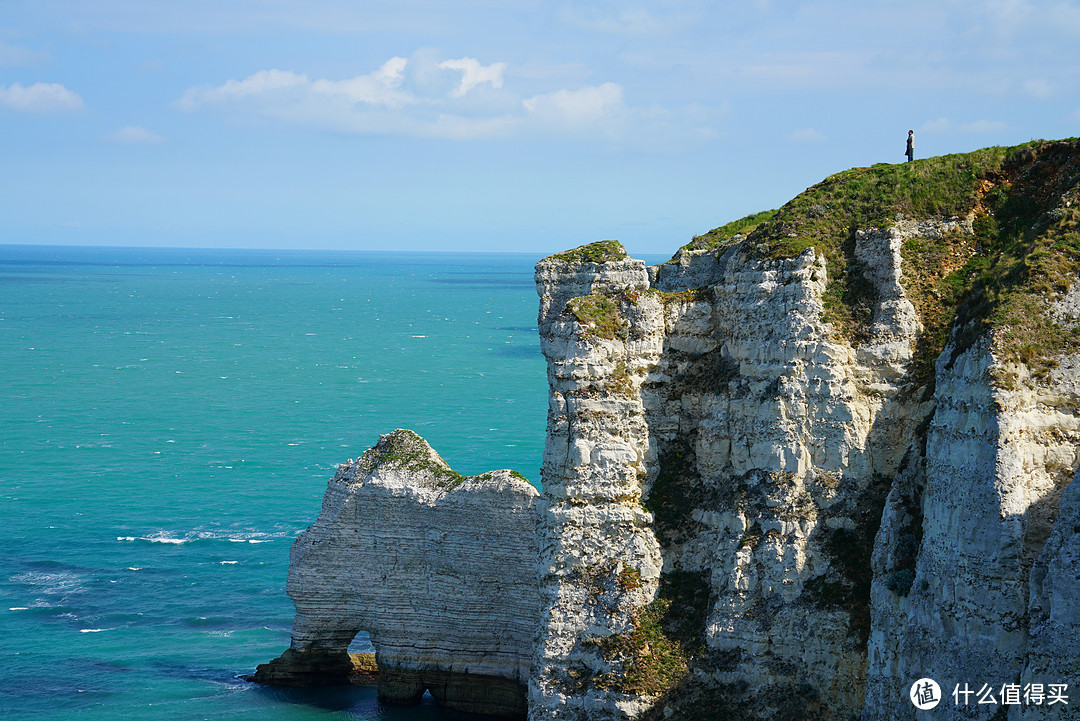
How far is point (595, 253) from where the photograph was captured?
38719 mm

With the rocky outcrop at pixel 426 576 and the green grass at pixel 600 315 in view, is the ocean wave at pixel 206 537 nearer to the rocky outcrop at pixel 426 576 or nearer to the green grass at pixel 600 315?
the rocky outcrop at pixel 426 576

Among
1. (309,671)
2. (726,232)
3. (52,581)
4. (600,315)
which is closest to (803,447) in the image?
(600,315)

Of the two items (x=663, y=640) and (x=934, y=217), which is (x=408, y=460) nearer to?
(x=663, y=640)

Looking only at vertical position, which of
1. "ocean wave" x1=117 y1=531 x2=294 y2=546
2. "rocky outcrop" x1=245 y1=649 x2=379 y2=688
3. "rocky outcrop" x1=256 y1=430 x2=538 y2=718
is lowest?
"rocky outcrop" x1=245 y1=649 x2=379 y2=688

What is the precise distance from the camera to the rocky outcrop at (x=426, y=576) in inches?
1710

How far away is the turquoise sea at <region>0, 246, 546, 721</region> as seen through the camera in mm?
47938

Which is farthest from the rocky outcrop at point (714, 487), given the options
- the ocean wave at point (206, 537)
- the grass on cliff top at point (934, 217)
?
the ocean wave at point (206, 537)

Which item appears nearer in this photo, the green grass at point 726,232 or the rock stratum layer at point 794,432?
the rock stratum layer at point 794,432

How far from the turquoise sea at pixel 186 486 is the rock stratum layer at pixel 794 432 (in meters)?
14.7

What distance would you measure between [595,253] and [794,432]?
10.2 m

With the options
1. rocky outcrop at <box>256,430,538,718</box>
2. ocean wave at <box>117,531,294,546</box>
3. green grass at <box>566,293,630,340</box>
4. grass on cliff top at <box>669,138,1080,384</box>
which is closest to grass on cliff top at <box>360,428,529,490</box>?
rocky outcrop at <box>256,430,538,718</box>

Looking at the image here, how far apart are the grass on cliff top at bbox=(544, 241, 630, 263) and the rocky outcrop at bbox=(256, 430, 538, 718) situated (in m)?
9.50

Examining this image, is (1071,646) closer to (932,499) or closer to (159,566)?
(932,499)

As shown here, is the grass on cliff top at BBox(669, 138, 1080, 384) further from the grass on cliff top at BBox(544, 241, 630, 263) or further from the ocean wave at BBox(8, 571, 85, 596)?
the ocean wave at BBox(8, 571, 85, 596)
